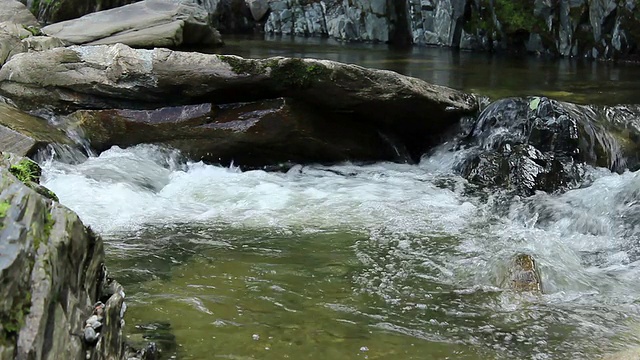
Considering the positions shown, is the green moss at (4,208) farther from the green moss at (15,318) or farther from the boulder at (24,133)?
the boulder at (24,133)

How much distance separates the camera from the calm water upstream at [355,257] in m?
4.34

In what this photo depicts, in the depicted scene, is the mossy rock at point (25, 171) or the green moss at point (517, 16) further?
the green moss at point (517, 16)

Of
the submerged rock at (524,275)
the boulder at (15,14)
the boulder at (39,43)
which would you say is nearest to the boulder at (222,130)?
the boulder at (39,43)

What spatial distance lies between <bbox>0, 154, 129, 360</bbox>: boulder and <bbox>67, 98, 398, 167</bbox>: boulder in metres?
5.53

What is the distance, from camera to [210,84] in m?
8.78

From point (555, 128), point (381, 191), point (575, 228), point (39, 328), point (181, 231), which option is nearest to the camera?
point (39, 328)

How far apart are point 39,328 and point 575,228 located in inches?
224

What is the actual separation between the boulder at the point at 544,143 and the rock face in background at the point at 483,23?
21.1 ft

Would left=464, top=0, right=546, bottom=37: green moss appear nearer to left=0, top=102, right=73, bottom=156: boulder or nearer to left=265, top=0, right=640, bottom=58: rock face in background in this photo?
left=265, top=0, right=640, bottom=58: rock face in background

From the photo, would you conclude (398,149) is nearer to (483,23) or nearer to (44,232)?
(44,232)

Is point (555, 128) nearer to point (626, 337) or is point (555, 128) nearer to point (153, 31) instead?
point (626, 337)

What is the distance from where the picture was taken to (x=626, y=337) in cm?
440

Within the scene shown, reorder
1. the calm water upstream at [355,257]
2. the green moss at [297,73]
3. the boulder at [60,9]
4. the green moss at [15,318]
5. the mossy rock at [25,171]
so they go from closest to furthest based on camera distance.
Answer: the green moss at [15,318], the mossy rock at [25,171], the calm water upstream at [355,257], the green moss at [297,73], the boulder at [60,9]

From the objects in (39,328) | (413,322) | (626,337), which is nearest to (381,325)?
(413,322)
